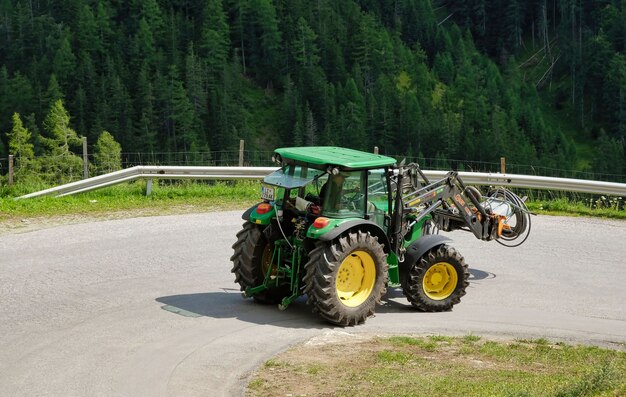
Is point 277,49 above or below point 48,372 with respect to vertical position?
above

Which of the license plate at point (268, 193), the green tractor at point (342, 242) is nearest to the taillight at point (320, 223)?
the green tractor at point (342, 242)

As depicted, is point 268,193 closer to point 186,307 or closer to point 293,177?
point 293,177

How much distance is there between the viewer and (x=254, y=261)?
13117 millimetres

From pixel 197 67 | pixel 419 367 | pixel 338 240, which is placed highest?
pixel 197 67

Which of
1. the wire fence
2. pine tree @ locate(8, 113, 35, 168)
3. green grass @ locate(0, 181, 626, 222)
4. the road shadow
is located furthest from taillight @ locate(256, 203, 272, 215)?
pine tree @ locate(8, 113, 35, 168)

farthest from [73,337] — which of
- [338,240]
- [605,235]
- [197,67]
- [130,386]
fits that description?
[197,67]

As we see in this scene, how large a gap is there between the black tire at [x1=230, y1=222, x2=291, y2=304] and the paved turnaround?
0.23 m

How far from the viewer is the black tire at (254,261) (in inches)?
515

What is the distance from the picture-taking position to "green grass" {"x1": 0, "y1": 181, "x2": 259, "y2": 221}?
64.2 ft

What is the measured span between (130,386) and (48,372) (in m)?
1.07

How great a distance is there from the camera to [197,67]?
160 meters

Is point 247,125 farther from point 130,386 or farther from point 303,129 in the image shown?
point 130,386

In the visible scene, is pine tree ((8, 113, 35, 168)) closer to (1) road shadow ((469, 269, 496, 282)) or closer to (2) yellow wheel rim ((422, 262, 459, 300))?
(1) road shadow ((469, 269, 496, 282))

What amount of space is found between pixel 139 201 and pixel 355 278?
9.24m
